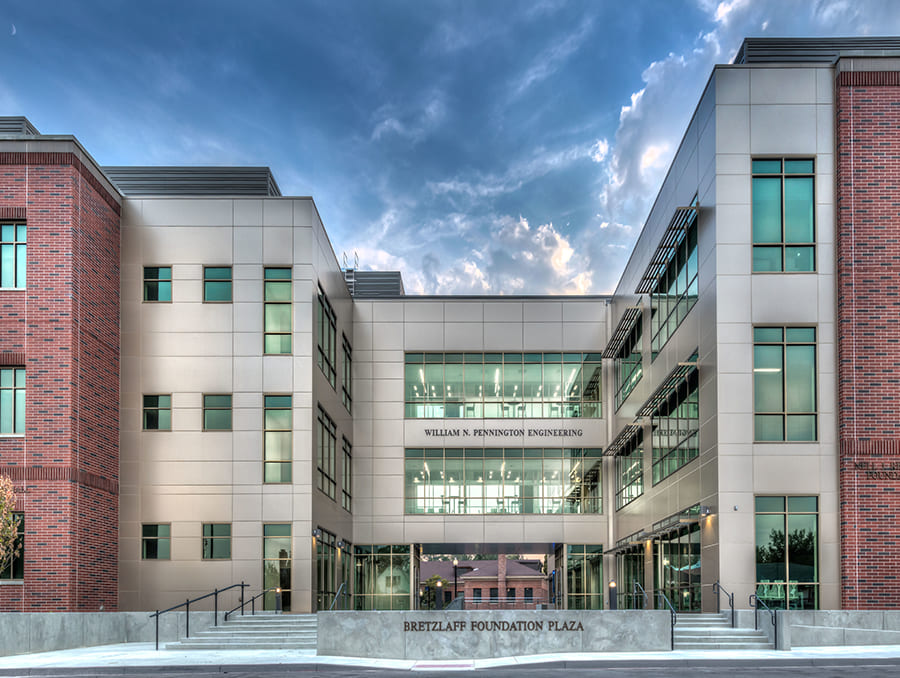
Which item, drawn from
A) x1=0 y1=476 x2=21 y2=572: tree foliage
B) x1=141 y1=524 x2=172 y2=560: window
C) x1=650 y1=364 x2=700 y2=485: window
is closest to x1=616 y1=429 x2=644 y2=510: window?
x1=650 y1=364 x2=700 y2=485: window

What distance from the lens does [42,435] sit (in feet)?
88.0

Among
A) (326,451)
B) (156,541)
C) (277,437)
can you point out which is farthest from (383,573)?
(156,541)

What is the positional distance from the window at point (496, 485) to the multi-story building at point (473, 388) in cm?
10

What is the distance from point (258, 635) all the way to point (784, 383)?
15.9 m

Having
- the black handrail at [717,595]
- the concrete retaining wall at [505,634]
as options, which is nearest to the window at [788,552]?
the black handrail at [717,595]

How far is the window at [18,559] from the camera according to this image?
26.4 metres

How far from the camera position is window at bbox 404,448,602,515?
139ft

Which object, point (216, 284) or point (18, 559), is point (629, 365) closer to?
point (216, 284)

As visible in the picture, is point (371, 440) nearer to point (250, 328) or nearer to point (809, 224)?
point (250, 328)

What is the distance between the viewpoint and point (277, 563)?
1212 inches

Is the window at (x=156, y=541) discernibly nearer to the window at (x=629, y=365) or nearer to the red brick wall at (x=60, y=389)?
the red brick wall at (x=60, y=389)

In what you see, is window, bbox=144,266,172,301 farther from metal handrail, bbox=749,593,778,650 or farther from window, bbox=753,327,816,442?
metal handrail, bbox=749,593,778,650

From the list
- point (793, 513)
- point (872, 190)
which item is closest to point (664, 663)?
point (793, 513)

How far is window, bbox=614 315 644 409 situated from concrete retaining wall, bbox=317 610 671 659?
16217 mm
